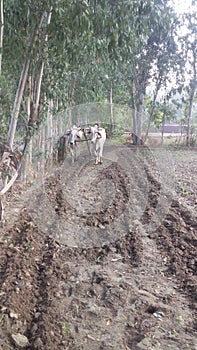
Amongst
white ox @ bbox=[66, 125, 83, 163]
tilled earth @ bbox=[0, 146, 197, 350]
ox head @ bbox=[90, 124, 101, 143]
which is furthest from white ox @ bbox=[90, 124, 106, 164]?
tilled earth @ bbox=[0, 146, 197, 350]

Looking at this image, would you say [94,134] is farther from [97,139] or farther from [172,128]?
[172,128]

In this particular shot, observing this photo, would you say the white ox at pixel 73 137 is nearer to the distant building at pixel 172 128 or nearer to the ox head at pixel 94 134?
the ox head at pixel 94 134

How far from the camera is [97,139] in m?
11.5

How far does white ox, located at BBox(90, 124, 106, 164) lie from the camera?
38.1ft

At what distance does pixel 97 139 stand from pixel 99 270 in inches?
292

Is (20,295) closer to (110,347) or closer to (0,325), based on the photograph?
(0,325)

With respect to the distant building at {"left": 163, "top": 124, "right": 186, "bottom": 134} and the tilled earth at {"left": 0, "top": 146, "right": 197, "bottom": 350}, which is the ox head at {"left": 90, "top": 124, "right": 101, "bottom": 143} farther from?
the distant building at {"left": 163, "top": 124, "right": 186, "bottom": 134}

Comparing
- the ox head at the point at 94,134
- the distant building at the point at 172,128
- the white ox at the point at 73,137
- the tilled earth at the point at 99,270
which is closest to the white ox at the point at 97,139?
the ox head at the point at 94,134

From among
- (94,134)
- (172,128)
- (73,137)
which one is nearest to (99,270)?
(94,134)

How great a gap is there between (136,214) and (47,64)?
9.25ft

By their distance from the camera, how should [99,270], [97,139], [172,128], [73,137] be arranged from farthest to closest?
[172,128] → [73,137] → [97,139] → [99,270]

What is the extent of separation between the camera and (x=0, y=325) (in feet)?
10.3

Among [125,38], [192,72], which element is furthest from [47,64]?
[192,72]

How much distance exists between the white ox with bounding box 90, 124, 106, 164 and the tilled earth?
11.1 ft
